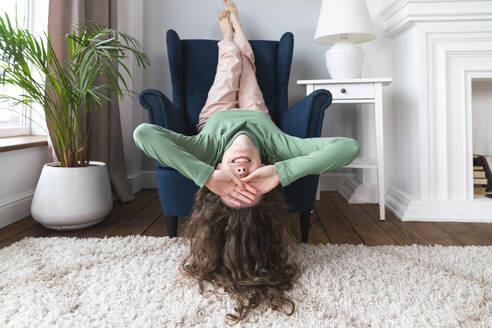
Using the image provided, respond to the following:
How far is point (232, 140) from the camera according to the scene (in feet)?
4.43

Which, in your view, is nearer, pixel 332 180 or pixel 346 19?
pixel 346 19

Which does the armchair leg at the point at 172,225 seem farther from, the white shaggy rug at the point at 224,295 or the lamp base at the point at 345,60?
the lamp base at the point at 345,60

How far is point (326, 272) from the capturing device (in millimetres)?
1135

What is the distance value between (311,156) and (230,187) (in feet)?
1.08

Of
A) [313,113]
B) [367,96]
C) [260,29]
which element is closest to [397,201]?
[367,96]

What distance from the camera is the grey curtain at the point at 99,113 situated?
176 centimetres

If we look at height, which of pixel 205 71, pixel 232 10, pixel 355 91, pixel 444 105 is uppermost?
pixel 232 10

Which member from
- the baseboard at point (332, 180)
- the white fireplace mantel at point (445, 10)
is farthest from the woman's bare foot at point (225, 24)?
the baseboard at point (332, 180)

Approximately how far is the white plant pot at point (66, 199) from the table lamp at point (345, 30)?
5.26 ft

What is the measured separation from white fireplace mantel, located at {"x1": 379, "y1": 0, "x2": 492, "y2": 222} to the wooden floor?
5.3 inches

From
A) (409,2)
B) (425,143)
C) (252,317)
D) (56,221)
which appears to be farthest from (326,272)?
(409,2)

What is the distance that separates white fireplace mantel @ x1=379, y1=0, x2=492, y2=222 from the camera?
1.84 meters

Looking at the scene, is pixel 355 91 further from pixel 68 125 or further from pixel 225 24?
pixel 68 125

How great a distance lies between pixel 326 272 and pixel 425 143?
1177 millimetres
